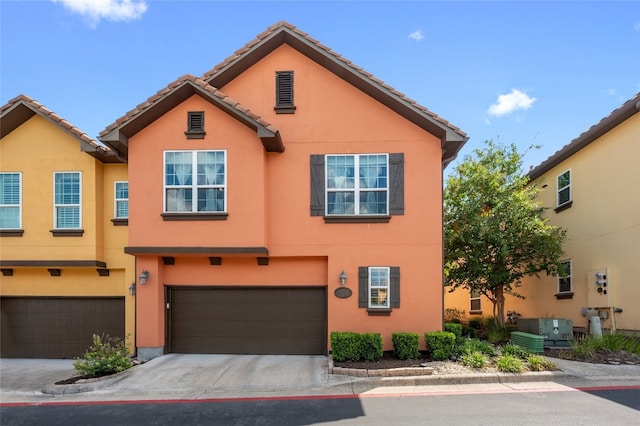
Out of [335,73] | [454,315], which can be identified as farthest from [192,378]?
[454,315]

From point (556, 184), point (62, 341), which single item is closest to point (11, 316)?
point (62, 341)

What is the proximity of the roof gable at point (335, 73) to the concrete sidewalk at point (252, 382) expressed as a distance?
19.3 ft

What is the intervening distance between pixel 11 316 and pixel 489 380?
13.1 meters

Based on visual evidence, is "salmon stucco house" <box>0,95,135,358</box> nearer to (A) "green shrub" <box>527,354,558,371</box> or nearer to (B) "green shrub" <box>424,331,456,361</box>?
(B) "green shrub" <box>424,331,456,361</box>

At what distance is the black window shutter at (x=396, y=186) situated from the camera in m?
11.4

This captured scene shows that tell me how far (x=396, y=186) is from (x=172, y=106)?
625cm

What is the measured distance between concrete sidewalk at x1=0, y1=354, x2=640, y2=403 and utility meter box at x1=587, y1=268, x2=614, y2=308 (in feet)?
11.4

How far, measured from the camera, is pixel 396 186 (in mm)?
11406

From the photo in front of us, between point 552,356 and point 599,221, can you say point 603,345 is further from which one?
point 599,221

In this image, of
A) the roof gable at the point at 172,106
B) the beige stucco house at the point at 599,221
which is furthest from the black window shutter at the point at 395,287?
the beige stucco house at the point at 599,221

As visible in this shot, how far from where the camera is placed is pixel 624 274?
12.3 meters

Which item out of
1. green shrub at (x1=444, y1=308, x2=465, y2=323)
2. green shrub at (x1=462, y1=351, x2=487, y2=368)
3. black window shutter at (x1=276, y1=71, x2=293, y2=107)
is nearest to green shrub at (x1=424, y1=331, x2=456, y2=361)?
green shrub at (x1=462, y1=351, x2=487, y2=368)

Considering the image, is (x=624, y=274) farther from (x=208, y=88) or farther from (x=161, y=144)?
(x=161, y=144)

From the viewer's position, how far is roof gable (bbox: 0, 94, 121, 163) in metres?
11.8
